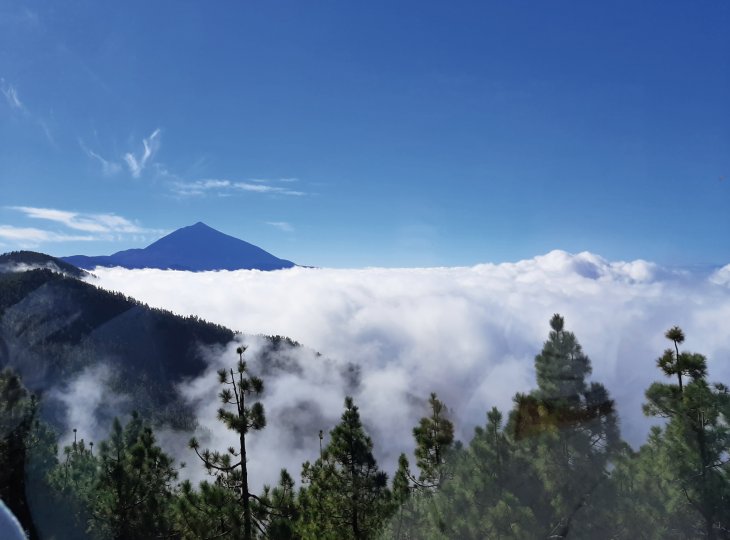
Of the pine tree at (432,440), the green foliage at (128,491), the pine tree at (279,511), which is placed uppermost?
the pine tree at (432,440)

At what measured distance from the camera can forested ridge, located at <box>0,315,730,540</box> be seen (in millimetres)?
10109

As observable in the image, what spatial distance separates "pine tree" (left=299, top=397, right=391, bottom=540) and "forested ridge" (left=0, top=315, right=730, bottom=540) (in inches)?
4.8

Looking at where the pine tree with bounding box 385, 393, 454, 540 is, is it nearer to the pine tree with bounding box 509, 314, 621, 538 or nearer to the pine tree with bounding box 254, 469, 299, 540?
the pine tree with bounding box 254, 469, 299, 540

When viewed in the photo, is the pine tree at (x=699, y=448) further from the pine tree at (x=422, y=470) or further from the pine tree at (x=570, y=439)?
the pine tree at (x=422, y=470)

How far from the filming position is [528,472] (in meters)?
11.5

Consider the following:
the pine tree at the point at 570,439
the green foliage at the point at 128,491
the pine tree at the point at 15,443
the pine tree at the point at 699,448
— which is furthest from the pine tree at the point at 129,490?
the pine tree at the point at 699,448

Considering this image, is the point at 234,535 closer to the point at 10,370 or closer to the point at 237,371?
the point at 237,371

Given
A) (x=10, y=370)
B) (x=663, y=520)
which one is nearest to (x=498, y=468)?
(x=663, y=520)

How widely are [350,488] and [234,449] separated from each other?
6.81 meters

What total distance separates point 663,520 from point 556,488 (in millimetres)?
2123

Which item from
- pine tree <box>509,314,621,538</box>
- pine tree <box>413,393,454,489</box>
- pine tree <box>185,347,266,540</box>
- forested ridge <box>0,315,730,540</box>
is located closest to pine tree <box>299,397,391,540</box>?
forested ridge <box>0,315,730,540</box>

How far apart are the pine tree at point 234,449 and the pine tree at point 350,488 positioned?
203 inches

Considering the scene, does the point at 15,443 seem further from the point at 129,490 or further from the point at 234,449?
the point at 234,449

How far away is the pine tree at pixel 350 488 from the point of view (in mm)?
17516
